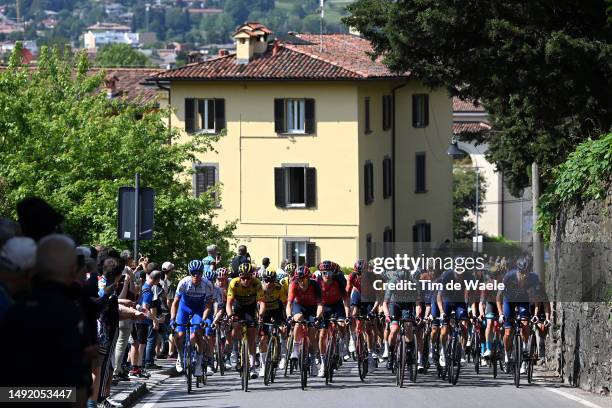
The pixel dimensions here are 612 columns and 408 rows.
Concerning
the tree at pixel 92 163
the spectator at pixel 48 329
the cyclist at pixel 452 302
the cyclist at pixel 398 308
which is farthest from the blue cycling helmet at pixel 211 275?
the spectator at pixel 48 329

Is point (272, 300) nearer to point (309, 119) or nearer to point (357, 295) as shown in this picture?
point (357, 295)

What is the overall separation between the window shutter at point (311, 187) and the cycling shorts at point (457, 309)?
37229 millimetres

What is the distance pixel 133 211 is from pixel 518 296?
221 inches

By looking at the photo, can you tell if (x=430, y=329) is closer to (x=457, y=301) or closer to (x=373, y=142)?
(x=457, y=301)

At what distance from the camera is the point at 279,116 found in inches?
2309

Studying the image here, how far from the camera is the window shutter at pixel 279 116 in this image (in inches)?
2307

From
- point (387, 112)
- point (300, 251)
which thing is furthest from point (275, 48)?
point (300, 251)

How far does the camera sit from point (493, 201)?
91.6 metres

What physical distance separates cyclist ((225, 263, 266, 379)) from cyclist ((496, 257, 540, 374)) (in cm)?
360

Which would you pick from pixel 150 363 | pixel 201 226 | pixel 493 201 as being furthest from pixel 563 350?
pixel 493 201

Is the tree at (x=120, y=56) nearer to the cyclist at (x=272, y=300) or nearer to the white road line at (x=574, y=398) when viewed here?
the cyclist at (x=272, y=300)

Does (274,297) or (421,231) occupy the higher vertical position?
(421,231)

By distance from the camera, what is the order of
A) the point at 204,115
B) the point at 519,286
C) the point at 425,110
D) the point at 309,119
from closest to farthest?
the point at 519,286, the point at 309,119, the point at 204,115, the point at 425,110

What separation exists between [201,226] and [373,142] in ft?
82.7
